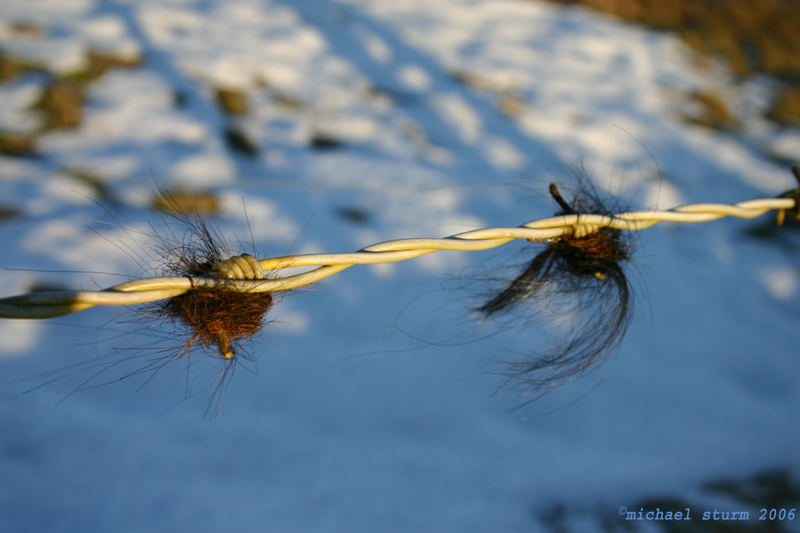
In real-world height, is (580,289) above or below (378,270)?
below

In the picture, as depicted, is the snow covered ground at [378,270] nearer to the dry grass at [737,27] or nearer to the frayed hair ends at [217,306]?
the frayed hair ends at [217,306]

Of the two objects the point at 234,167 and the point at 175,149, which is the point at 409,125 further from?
the point at 175,149

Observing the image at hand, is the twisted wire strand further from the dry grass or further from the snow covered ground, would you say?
the dry grass

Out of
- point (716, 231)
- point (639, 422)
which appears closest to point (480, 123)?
point (716, 231)

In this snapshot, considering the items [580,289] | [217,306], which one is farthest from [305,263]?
[580,289]

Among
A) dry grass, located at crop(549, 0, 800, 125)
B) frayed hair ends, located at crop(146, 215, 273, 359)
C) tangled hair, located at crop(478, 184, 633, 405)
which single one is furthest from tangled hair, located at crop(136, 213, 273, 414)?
dry grass, located at crop(549, 0, 800, 125)

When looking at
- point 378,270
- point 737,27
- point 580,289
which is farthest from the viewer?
point 737,27

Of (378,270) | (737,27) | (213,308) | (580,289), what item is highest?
(737,27)

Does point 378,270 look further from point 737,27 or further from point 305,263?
point 737,27
